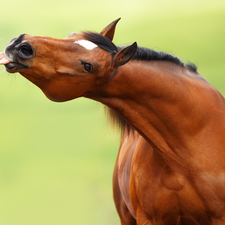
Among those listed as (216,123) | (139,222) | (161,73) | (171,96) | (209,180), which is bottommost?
(139,222)

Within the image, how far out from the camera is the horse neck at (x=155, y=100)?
1718 mm

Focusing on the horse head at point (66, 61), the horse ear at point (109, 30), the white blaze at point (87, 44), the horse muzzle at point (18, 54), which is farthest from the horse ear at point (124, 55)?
the horse muzzle at point (18, 54)

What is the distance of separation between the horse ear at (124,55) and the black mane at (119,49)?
5 cm

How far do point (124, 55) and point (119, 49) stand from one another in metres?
0.13

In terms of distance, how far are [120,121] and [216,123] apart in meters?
0.54

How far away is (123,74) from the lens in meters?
1.70

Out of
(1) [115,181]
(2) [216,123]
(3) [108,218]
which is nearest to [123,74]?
(2) [216,123]

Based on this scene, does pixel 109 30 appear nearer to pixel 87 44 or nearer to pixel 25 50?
pixel 87 44

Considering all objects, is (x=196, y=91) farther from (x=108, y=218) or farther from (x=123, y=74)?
(x=108, y=218)

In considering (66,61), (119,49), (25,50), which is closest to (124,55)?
(119,49)

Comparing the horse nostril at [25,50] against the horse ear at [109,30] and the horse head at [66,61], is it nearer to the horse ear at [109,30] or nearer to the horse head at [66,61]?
the horse head at [66,61]

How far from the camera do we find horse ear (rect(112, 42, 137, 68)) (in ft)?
5.27

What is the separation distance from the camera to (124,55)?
1627 millimetres

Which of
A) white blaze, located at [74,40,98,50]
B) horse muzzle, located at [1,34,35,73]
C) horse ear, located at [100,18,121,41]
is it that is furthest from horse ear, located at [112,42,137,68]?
horse muzzle, located at [1,34,35,73]
